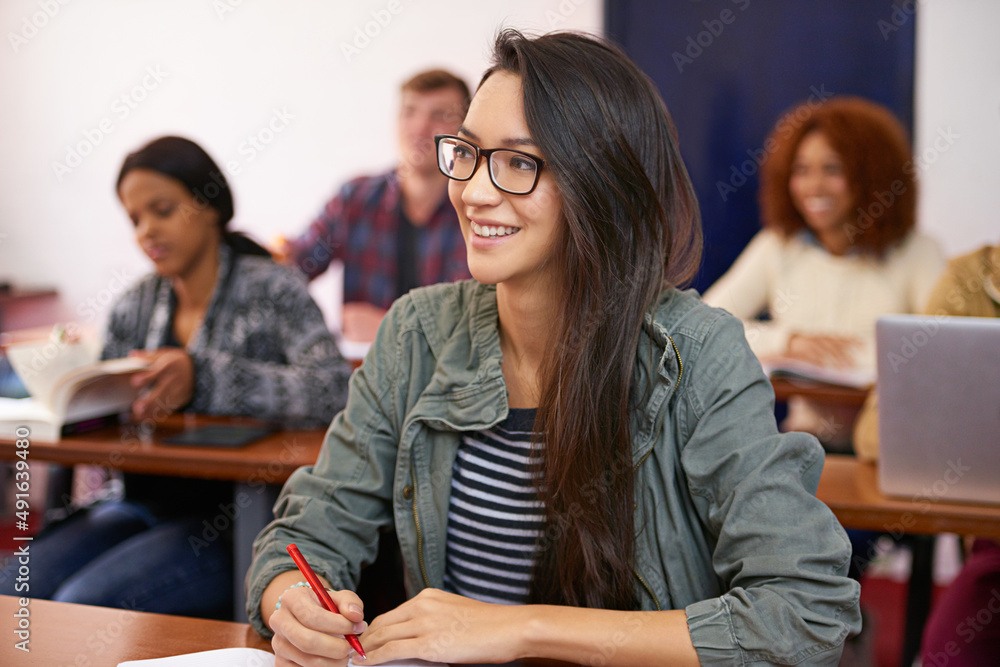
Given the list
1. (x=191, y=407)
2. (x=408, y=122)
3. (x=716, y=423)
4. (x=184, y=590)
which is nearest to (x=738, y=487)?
(x=716, y=423)

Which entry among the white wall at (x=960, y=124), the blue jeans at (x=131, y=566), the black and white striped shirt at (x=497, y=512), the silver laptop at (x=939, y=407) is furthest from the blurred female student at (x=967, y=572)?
the white wall at (x=960, y=124)

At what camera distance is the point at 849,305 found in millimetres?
3098

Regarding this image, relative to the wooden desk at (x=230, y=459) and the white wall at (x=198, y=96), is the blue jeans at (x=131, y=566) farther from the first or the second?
the white wall at (x=198, y=96)

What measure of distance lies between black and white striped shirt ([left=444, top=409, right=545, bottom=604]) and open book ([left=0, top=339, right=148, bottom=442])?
1.14 m

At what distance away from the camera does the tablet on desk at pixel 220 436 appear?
183 cm

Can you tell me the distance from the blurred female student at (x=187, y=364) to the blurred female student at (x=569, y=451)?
0.71m

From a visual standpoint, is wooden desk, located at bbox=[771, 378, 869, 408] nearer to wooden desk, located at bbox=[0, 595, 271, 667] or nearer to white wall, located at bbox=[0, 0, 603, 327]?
wooden desk, located at bbox=[0, 595, 271, 667]

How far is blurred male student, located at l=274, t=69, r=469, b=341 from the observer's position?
3.19m

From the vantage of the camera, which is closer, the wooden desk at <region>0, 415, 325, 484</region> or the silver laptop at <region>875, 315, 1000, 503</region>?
the silver laptop at <region>875, 315, 1000, 503</region>

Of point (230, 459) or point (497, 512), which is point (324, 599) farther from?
point (230, 459)

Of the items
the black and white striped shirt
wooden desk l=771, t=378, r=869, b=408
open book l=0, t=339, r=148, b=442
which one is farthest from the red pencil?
wooden desk l=771, t=378, r=869, b=408

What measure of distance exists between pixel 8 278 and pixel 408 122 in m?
1.82

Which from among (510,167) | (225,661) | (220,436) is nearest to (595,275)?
(510,167)

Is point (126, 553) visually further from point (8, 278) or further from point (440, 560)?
point (8, 278)
